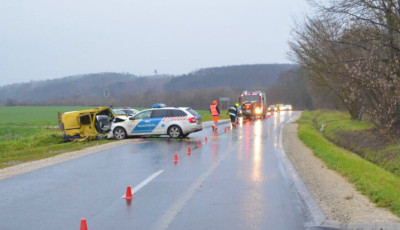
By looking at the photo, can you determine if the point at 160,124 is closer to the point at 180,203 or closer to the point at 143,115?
the point at 143,115

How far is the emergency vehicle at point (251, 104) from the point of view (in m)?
45.7

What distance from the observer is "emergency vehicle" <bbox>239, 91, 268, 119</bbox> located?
4566 cm

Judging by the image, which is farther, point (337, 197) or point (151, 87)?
point (151, 87)

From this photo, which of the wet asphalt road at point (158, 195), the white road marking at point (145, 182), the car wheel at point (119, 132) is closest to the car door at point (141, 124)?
the car wheel at point (119, 132)

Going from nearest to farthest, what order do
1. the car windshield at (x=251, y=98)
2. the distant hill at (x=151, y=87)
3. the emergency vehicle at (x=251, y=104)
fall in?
the emergency vehicle at (x=251, y=104), the car windshield at (x=251, y=98), the distant hill at (x=151, y=87)

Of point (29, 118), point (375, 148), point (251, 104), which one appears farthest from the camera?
point (29, 118)

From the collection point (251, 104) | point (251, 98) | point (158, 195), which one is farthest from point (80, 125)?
point (251, 98)

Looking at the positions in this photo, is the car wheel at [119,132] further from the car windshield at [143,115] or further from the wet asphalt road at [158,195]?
the wet asphalt road at [158,195]

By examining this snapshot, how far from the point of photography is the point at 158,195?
364 inches

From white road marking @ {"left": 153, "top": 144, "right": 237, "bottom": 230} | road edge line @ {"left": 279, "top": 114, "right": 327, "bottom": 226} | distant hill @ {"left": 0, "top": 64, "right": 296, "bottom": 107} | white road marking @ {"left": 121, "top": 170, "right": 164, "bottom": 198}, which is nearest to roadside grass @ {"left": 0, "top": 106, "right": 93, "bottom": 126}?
distant hill @ {"left": 0, "top": 64, "right": 296, "bottom": 107}

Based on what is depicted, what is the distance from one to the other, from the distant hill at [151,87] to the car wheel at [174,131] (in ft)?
214

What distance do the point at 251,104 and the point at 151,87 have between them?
72226mm

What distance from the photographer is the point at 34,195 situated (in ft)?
31.5

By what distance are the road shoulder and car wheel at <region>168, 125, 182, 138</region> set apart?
33.0ft
